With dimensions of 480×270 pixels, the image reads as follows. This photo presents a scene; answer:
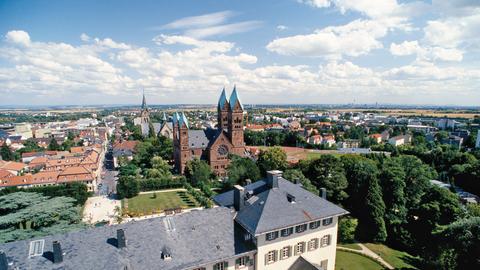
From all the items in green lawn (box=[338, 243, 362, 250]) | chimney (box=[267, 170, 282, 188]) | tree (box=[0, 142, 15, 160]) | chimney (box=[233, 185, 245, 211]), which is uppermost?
chimney (box=[267, 170, 282, 188])

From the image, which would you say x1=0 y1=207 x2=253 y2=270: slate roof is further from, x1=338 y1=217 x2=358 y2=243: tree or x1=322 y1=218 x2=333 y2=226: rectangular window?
x1=338 y1=217 x2=358 y2=243: tree

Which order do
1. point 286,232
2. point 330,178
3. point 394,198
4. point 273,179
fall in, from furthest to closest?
point 330,178 < point 394,198 < point 273,179 < point 286,232

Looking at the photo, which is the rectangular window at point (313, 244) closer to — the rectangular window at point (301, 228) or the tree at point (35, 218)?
the rectangular window at point (301, 228)

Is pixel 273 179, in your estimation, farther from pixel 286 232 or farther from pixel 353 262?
pixel 353 262

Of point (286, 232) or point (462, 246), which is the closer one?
point (286, 232)

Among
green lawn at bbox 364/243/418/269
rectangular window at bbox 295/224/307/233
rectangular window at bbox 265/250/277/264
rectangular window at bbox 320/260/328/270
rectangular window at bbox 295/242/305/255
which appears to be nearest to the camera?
rectangular window at bbox 265/250/277/264

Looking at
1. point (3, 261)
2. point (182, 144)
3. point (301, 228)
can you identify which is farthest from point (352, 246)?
point (182, 144)

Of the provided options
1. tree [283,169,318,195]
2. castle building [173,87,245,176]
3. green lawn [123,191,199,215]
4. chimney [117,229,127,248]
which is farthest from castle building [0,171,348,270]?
castle building [173,87,245,176]
